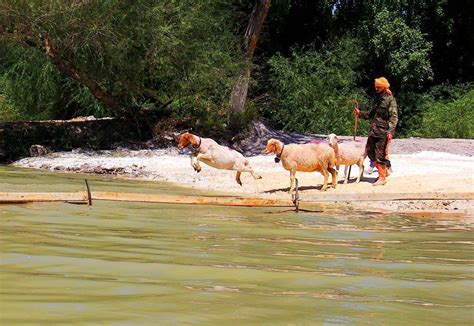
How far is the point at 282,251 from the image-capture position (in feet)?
21.0

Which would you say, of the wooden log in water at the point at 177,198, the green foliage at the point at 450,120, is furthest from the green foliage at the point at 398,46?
the wooden log in water at the point at 177,198

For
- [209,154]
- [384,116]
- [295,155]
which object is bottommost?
[209,154]

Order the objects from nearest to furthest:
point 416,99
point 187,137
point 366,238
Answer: point 366,238 < point 187,137 < point 416,99

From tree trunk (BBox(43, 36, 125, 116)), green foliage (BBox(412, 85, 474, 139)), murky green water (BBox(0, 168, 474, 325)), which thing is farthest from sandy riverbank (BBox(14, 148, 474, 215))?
green foliage (BBox(412, 85, 474, 139))

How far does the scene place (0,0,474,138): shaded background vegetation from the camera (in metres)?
20.3

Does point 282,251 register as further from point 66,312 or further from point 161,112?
point 161,112

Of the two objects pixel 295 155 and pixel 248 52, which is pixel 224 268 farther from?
pixel 248 52

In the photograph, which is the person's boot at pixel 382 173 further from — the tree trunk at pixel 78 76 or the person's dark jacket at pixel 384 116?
the tree trunk at pixel 78 76

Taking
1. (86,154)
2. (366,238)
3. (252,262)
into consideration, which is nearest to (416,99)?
(86,154)

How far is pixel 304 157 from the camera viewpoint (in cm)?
1355

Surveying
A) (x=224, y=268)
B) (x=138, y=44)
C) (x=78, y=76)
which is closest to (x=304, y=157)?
(x=224, y=268)

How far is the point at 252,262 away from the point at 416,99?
25.3m

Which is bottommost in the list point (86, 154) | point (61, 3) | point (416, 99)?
point (86, 154)

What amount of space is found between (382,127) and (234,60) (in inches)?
350
